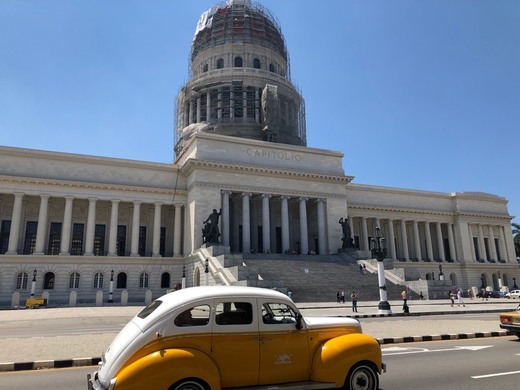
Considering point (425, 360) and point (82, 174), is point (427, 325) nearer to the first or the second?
point (425, 360)

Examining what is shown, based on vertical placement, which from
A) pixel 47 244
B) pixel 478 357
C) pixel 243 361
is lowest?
pixel 478 357

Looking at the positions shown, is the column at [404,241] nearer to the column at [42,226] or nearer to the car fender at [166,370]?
the column at [42,226]

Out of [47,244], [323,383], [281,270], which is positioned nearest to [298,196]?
[281,270]

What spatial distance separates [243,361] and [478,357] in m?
7.46

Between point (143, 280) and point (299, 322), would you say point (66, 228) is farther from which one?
point (299, 322)

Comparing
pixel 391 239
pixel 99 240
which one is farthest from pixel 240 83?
pixel 391 239

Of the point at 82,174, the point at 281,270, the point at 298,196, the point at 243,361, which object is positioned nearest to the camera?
the point at 243,361

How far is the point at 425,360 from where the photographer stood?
32.7 feet

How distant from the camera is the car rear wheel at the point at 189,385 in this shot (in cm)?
552

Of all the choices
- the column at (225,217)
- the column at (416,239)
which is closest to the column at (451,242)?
the column at (416,239)

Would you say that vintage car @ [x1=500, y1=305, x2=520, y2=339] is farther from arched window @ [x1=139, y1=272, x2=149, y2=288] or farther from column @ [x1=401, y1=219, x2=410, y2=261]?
column @ [x1=401, y1=219, x2=410, y2=261]

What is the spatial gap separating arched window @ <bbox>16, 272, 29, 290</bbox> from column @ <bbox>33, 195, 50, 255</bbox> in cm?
245

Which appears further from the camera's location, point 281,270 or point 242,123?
point 242,123

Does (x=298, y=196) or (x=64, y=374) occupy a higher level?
(x=298, y=196)
